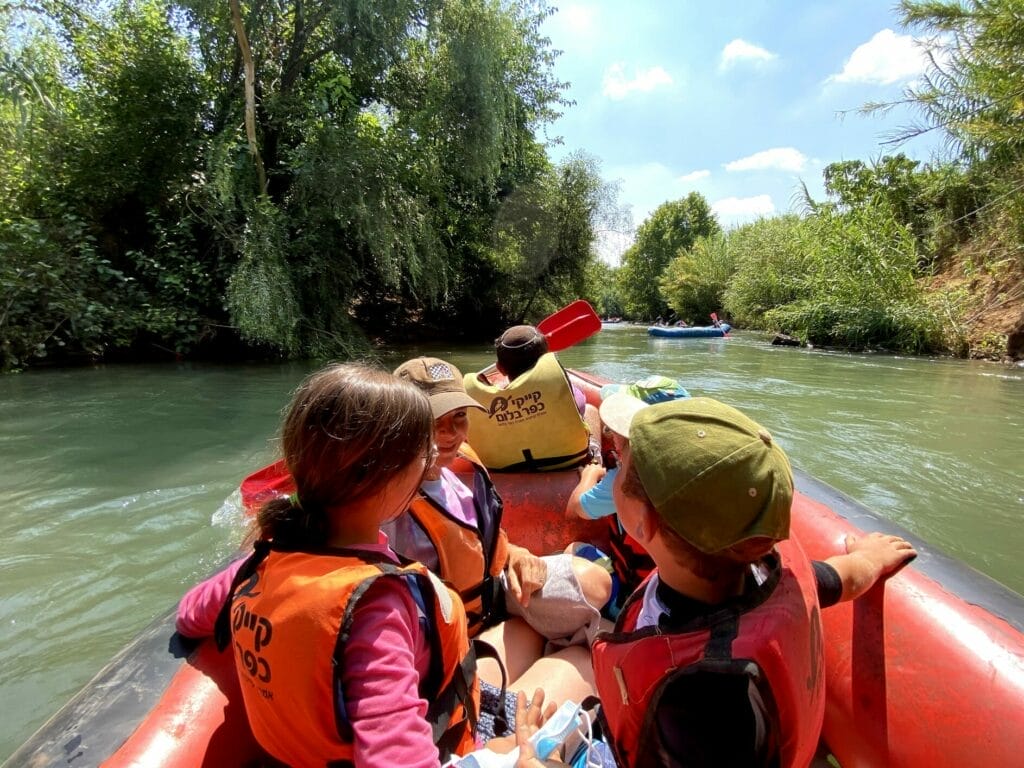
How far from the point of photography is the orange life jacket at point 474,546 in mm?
1255

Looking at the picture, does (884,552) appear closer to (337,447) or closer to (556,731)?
(556,731)

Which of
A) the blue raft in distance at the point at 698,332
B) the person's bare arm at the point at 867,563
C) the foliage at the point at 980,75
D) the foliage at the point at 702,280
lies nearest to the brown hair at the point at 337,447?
the person's bare arm at the point at 867,563

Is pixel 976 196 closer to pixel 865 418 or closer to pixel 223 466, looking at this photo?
pixel 865 418

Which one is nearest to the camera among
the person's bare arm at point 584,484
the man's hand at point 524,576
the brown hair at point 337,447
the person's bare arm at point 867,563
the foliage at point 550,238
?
the brown hair at point 337,447

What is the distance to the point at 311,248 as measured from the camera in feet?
27.5

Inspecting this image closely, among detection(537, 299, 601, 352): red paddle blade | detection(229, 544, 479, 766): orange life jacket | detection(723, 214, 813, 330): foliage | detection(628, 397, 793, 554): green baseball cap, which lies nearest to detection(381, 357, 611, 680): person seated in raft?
detection(229, 544, 479, 766): orange life jacket

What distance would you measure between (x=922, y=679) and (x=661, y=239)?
41343mm

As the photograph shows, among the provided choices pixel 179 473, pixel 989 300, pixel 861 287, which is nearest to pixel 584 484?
pixel 179 473

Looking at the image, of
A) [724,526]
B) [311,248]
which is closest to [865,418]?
[724,526]

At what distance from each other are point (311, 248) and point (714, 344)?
419 inches

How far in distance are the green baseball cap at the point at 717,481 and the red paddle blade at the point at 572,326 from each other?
2.29 m

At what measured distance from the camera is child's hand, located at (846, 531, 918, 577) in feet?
3.59

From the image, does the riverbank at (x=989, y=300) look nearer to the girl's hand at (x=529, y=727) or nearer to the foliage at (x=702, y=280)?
the girl's hand at (x=529, y=727)

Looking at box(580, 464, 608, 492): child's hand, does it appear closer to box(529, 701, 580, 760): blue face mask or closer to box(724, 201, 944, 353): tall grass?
box(529, 701, 580, 760): blue face mask
